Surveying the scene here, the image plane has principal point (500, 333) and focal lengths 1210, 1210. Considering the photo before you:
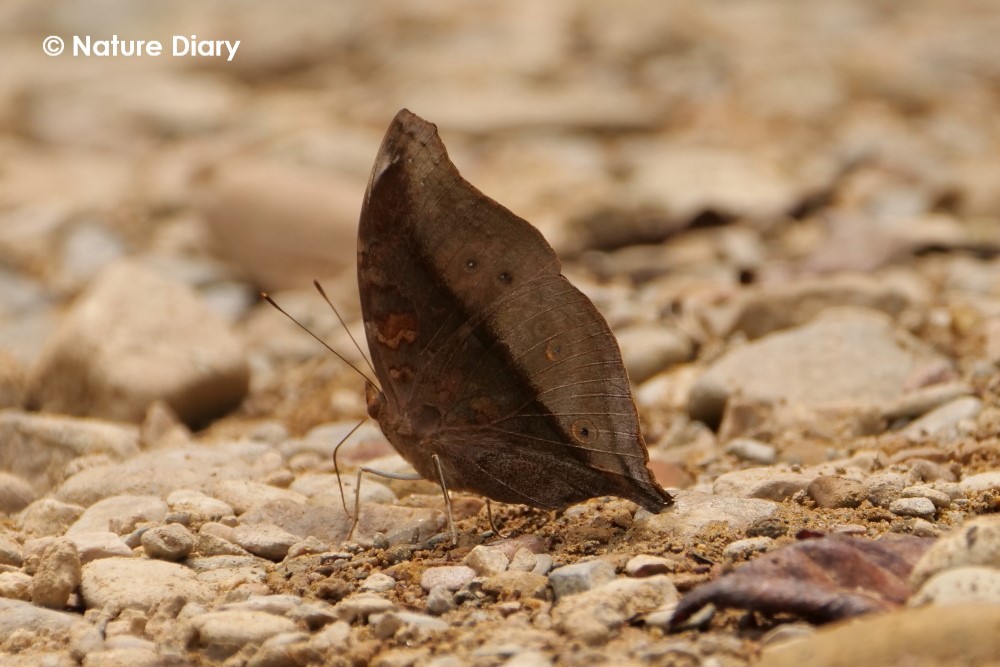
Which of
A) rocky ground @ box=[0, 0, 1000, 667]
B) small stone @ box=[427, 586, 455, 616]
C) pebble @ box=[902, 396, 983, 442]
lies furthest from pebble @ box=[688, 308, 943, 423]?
small stone @ box=[427, 586, 455, 616]

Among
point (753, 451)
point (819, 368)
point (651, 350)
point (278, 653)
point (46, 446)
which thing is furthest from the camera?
point (651, 350)

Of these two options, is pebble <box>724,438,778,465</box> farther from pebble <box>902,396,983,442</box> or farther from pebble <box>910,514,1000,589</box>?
pebble <box>910,514,1000,589</box>

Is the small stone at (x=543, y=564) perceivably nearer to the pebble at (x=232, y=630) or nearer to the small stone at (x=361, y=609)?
the small stone at (x=361, y=609)

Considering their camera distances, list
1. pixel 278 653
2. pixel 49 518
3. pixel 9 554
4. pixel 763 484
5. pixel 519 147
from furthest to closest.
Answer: pixel 519 147 → pixel 49 518 → pixel 763 484 → pixel 9 554 → pixel 278 653

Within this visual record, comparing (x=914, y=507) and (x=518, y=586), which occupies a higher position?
(x=914, y=507)

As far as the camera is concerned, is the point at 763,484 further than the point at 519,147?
No

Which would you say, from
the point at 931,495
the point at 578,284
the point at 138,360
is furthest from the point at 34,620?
the point at 578,284

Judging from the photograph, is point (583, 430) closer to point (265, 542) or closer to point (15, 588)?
point (265, 542)
